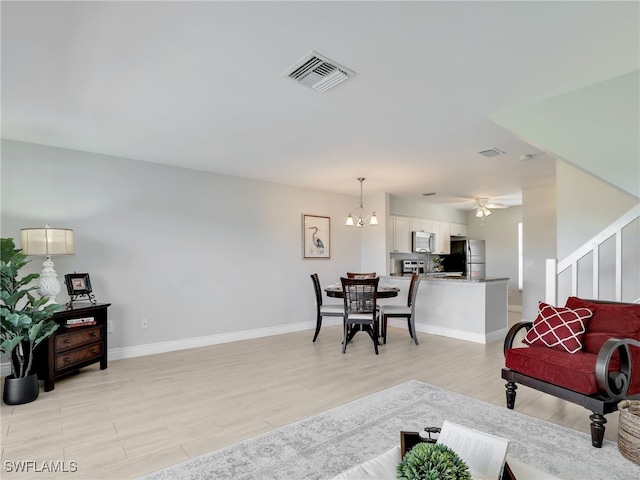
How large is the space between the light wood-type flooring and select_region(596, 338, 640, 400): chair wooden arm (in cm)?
41

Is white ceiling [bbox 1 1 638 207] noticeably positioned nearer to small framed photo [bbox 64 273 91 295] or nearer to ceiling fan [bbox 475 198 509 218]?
small framed photo [bbox 64 273 91 295]

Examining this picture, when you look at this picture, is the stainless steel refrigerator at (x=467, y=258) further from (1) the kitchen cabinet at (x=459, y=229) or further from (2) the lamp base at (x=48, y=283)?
(2) the lamp base at (x=48, y=283)

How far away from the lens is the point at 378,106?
9.24ft

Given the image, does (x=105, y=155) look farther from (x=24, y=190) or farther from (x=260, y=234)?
(x=260, y=234)

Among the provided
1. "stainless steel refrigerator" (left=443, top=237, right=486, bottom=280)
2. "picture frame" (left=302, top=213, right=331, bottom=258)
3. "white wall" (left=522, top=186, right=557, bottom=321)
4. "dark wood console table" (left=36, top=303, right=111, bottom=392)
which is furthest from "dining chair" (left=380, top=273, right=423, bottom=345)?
"stainless steel refrigerator" (left=443, top=237, right=486, bottom=280)

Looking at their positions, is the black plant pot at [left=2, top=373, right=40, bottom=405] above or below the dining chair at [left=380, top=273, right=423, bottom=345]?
below

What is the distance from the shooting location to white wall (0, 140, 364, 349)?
12.4ft

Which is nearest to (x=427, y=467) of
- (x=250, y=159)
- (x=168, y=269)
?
(x=250, y=159)

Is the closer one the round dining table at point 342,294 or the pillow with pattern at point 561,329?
the pillow with pattern at point 561,329

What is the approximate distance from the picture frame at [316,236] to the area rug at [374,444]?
3437 millimetres

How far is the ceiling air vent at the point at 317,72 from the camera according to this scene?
84.6 inches

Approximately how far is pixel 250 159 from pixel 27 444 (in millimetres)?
3265

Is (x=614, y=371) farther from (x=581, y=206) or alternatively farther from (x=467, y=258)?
(x=467, y=258)

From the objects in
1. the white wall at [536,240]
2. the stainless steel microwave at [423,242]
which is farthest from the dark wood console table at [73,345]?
the white wall at [536,240]
